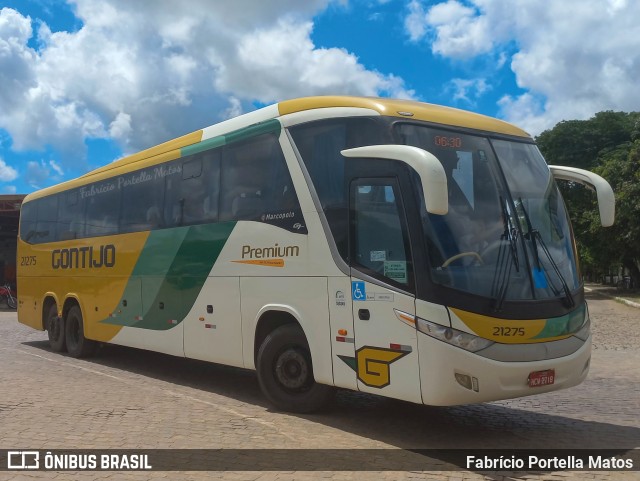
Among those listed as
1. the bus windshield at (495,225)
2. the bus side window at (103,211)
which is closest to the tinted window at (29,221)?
the bus side window at (103,211)

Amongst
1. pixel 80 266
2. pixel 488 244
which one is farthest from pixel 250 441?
pixel 80 266

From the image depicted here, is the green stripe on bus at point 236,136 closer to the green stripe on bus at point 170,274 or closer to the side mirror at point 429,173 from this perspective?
the green stripe on bus at point 170,274

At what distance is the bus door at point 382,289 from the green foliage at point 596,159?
99.7 feet

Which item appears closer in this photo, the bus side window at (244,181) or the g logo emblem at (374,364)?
the g logo emblem at (374,364)

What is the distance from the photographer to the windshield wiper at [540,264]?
6.56m

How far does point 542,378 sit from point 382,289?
1.71 m

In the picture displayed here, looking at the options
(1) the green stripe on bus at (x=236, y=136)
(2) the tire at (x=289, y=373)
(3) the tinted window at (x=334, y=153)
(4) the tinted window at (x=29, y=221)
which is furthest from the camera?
(4) the tinted window at (x=29, y=221)

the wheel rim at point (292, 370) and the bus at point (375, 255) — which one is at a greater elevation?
the bus at point (375, 255)

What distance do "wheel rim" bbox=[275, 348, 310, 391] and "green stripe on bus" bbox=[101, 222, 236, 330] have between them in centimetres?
190

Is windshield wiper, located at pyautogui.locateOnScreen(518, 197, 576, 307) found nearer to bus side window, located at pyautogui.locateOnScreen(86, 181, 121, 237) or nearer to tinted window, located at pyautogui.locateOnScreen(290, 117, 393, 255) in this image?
tinted window, located at pyautogui.locateOnScreen(290, 117, 393, 255)

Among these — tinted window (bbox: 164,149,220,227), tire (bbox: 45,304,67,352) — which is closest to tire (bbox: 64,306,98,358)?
tire (bbox: 45,304,67,352)

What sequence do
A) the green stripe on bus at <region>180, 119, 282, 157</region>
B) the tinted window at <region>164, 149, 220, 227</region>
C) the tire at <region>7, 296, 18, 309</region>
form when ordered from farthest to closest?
the tire at <region>7, 296, 18, 309</region> < the tinted window at <region>164, 149, 220, 227</region> < the green stripe on bus at <region>180, 119, 282, 157</region>

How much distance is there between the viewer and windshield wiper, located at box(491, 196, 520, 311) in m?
6.22

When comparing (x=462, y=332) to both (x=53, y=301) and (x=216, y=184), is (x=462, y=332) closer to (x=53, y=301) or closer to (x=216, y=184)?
(x=216, y=184)
